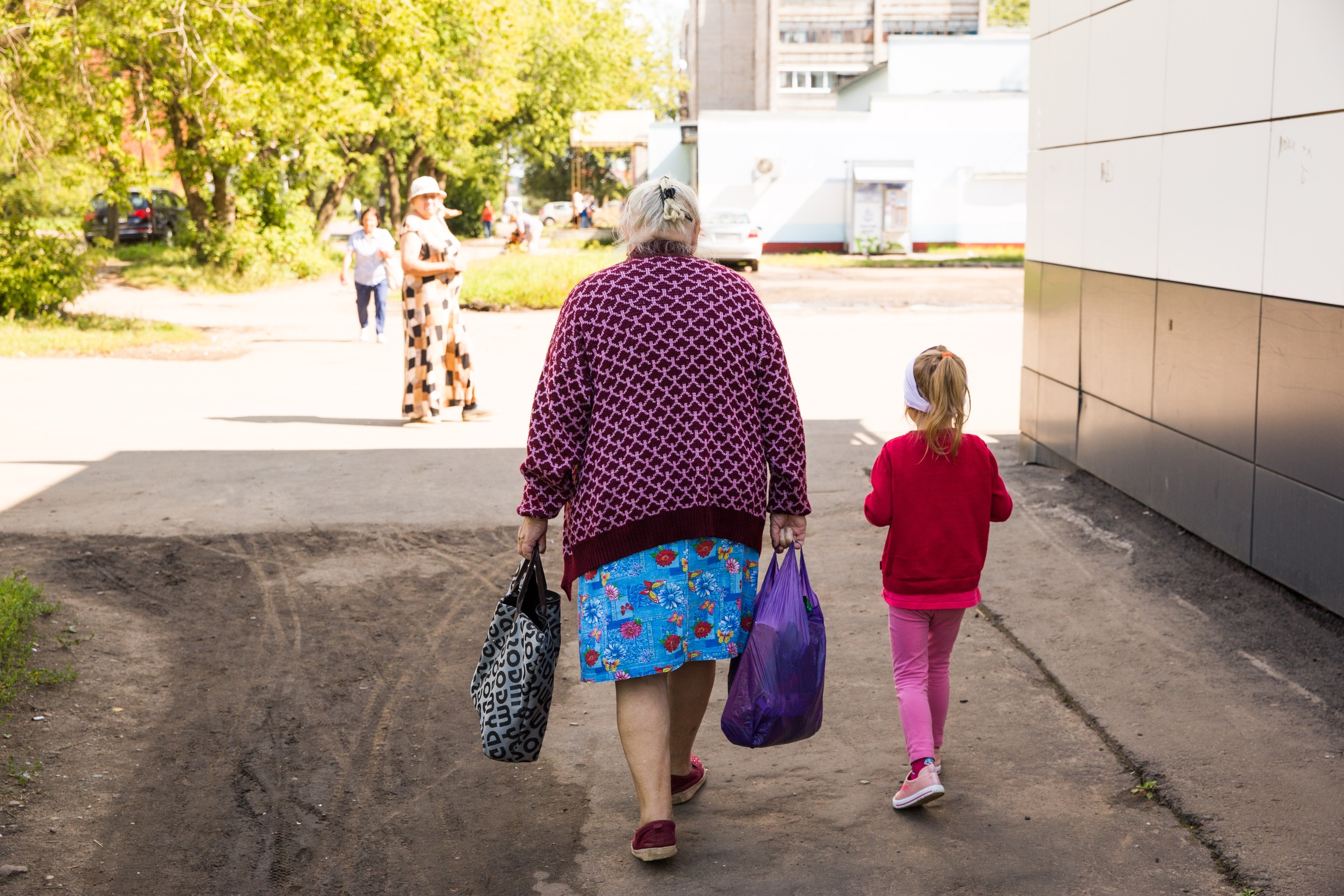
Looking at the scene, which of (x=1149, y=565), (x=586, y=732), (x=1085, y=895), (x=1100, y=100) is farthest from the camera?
(x=1100, y=100)

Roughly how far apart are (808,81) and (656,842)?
85.3 meters

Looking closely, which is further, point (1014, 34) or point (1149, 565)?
point (1014, 34)

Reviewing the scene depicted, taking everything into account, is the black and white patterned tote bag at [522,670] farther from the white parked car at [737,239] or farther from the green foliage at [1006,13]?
the green foliage at [1006,13]

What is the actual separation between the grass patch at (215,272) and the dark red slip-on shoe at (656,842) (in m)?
22.5

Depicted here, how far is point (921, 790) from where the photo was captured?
361 cm

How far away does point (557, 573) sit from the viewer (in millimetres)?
6199

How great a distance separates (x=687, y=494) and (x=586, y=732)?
1384mm

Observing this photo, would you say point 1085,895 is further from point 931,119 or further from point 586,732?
point 931,119

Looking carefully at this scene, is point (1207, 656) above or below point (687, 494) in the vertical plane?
below

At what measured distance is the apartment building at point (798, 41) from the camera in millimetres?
78750

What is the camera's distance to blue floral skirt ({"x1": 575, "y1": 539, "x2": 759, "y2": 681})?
10.9ft

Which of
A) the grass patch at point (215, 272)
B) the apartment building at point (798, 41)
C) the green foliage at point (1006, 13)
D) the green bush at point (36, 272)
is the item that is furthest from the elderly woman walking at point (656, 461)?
the green foliage at point (1006, 13)

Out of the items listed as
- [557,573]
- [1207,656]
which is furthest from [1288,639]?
[557,573]

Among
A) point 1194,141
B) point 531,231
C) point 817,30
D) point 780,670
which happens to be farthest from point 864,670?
point 817,30
